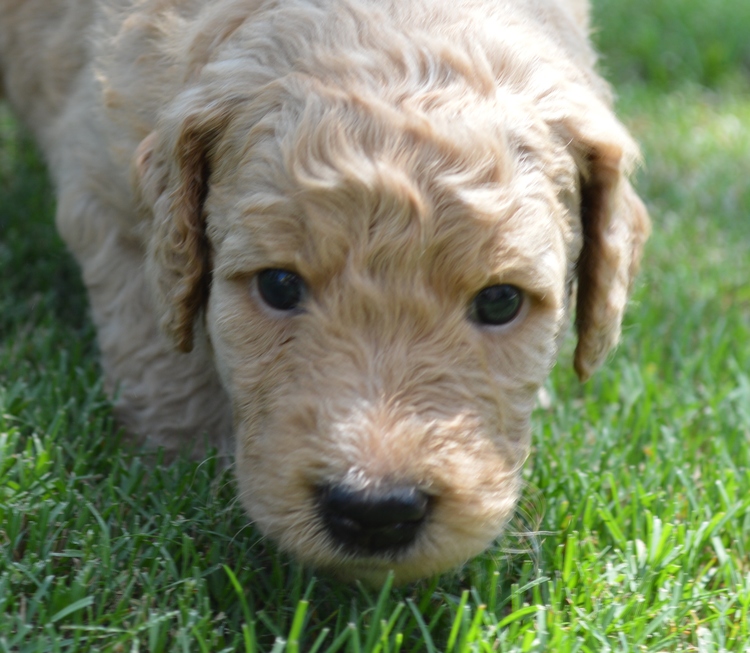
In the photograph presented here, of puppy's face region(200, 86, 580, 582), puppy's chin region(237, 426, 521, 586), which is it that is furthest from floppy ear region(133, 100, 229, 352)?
puppy's chin region(237, 426, 521, 586)

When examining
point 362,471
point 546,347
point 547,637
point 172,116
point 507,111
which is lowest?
point 547,637

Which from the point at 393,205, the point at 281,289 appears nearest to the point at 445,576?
the point at 281,289

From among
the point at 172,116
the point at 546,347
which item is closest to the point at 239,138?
the point at 172,116

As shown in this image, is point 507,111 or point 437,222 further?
point 507,111

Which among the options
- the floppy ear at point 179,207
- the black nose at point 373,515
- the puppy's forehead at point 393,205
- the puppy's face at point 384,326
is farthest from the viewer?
the floppy ear at point 179,207

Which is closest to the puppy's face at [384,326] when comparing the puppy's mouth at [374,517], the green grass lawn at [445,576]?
the puppy's mouth at [374,517]

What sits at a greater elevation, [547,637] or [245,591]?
[547,637]

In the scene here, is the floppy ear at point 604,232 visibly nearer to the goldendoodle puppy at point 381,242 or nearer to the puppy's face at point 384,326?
the goldendoodle puppy at point 381,242

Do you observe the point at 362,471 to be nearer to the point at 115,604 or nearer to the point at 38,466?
the point at 115,604
